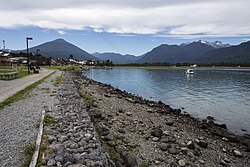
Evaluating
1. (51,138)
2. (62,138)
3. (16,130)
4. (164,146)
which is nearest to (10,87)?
(16,130)

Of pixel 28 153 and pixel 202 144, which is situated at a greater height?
pixel 28 153

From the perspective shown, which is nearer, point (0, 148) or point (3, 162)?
point (3, 162)

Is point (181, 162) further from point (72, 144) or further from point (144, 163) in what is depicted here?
point (72, 144)

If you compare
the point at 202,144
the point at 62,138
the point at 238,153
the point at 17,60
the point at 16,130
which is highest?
the point at 17,60

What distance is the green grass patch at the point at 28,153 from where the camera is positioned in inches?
235

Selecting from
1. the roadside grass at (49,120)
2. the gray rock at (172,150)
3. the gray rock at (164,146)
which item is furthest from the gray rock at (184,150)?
the roadside grass at (49,120)

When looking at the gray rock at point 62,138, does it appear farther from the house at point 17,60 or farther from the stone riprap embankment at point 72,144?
the house at point 17,60

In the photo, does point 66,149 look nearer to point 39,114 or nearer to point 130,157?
point 130,157

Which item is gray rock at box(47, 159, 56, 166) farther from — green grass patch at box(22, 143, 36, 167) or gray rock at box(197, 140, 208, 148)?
gray rock at box(197, 140, 208, 148)

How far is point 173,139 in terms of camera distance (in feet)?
37.8

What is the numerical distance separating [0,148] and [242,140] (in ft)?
40.8

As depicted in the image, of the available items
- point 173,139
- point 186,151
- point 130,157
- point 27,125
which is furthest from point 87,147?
point 173,139

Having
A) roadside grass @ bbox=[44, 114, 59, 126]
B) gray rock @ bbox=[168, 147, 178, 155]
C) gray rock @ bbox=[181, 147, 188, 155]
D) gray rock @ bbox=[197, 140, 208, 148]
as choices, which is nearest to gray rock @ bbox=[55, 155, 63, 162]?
roadside grass @ bbox=[44, 114, 59, 126]

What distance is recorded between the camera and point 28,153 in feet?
21.5
